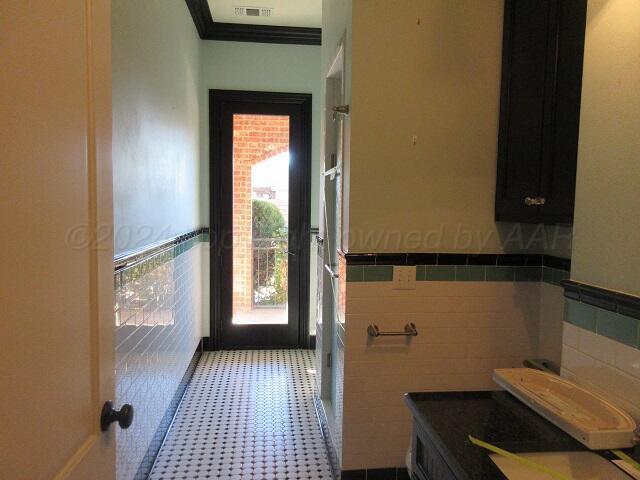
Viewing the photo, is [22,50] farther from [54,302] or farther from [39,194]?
[54,302]

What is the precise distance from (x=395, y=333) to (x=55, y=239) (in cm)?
164

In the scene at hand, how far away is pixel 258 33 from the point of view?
13.4ft

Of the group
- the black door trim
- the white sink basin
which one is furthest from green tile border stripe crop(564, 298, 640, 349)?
the black door trim

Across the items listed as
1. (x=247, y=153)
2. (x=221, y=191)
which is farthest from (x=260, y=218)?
(x=247, y=153)

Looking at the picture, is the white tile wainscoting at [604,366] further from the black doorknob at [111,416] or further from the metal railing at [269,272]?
the metal railing at [269,272]

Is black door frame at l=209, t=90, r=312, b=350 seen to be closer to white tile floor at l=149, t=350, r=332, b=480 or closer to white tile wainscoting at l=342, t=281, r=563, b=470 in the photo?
white tile floor at l=149, t=350, r=332, b=480

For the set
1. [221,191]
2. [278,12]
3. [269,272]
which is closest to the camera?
[278,12]

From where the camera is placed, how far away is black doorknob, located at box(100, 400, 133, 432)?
3.15 feet

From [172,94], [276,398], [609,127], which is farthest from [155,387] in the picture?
[609,127]

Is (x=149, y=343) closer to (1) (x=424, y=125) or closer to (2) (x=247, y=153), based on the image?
(1) (x=424, y=125)

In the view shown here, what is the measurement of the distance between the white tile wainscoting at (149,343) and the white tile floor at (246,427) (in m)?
0.19

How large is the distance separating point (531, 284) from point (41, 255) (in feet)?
6.93

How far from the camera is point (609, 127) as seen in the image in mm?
1208

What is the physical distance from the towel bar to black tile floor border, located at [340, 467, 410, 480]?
25.8 inches
